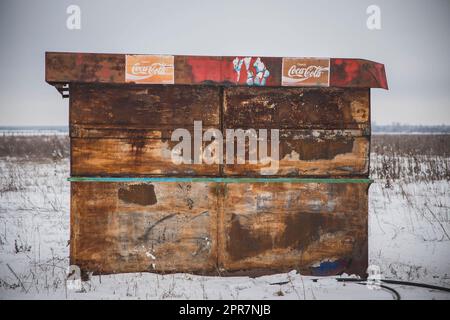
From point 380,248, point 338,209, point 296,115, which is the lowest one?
point 380,248

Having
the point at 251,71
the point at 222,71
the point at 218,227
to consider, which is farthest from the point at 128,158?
the point at 251,71

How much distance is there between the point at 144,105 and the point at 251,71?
1.27 meters

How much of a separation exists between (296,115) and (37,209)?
6584mm

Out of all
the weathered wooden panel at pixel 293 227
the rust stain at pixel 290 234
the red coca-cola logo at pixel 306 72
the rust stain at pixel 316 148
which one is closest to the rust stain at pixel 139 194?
the weathered wooden panel at pixel 293 227

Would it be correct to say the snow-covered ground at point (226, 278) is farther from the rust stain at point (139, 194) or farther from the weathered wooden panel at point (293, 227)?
the rust stain at point (139, 194)

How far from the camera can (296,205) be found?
4.74m

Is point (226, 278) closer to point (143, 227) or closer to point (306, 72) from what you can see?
point (143, 227)

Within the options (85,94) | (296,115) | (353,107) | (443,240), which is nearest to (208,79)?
(296,115)

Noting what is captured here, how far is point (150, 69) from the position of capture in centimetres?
450

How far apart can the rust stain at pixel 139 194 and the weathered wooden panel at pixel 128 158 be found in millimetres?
148

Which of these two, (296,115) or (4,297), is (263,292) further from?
(4,297)

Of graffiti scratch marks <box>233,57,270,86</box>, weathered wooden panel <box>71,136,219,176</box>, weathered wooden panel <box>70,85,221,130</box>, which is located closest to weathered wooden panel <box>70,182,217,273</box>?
weathered wooden panel <box>71,136,219,176</box>

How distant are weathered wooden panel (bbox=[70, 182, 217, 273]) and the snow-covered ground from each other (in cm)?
18

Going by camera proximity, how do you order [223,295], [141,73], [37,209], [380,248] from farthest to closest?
[37,209], [380,248], [141,73], [223,295]
